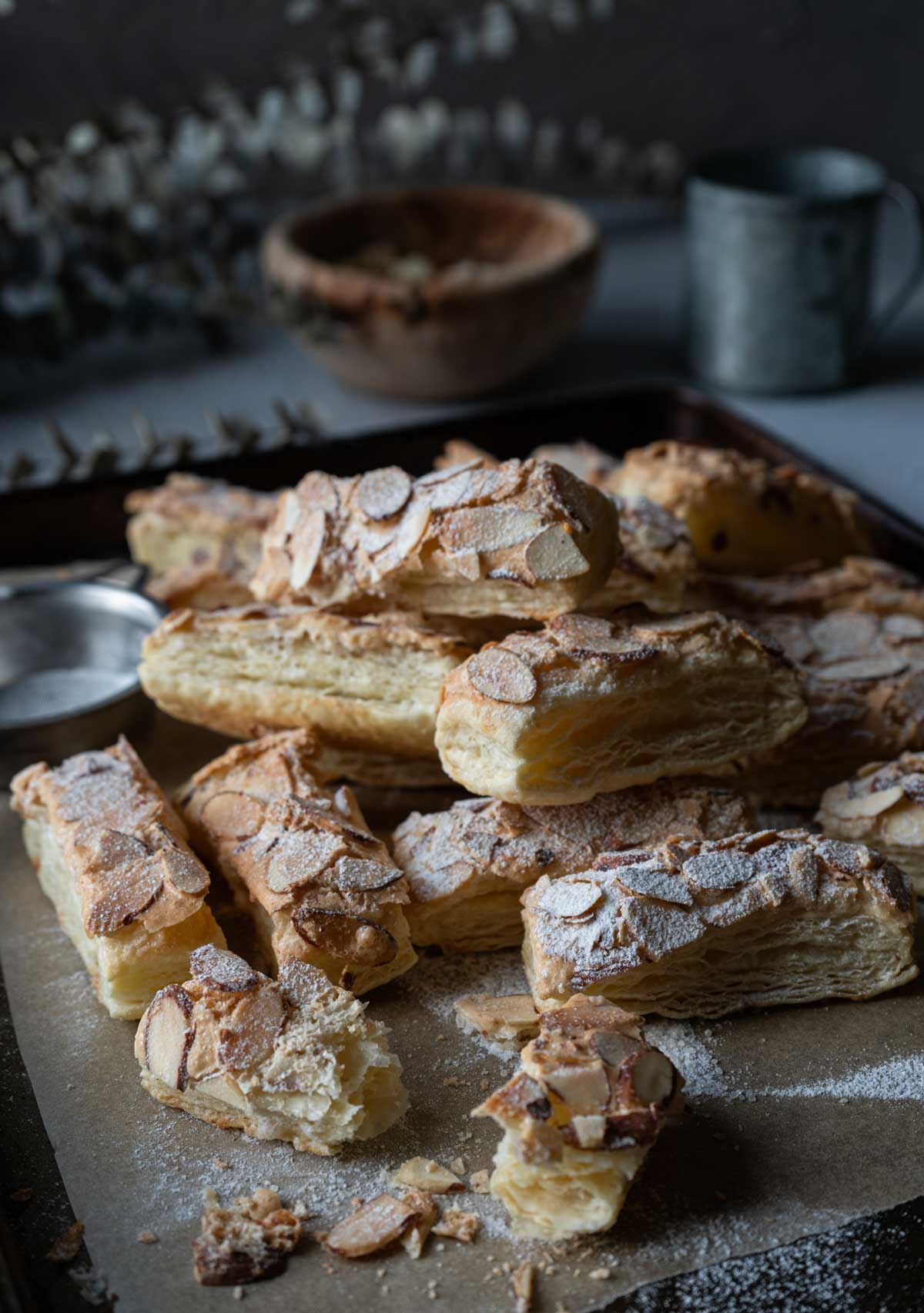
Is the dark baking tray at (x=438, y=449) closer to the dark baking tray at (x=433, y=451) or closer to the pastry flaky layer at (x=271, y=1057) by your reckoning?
the dark baking tray at (x=433, y=451)

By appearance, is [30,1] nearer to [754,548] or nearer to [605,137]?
[605,137]

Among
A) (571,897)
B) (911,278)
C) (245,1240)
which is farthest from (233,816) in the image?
(911,278)

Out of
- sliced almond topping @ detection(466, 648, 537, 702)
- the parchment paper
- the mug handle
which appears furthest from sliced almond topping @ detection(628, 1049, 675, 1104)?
the mug handle

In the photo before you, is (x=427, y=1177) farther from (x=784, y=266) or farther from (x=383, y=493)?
(x=784, y=266)

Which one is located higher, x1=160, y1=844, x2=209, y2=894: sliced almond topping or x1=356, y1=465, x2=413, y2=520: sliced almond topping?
x1=356, y1=465, x2=413, y2=520: sliced almond topping

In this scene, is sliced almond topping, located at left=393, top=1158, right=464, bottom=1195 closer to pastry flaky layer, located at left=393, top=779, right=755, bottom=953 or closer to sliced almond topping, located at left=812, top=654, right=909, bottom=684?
pastry flaky layer, located at left=393, top=779, right=755, bottom=953

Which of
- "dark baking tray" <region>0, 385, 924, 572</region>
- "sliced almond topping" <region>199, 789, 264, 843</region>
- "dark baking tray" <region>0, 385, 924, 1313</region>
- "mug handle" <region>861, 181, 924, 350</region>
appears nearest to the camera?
"sliced almond topping" <region>199, 789, 264, 843</region>

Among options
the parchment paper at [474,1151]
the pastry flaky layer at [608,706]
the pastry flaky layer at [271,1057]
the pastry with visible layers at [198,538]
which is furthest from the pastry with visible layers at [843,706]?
the pastry with visible layers at [198,538]
